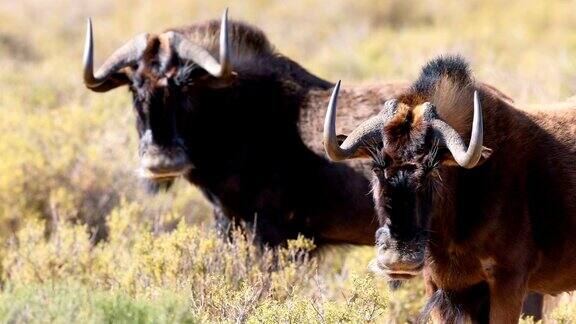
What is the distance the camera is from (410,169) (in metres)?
5.91

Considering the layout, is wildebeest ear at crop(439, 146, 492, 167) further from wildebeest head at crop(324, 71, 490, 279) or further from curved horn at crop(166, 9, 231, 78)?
curved horn at crop(166, 9, 231, 78)

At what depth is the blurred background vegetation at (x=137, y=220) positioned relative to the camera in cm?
626

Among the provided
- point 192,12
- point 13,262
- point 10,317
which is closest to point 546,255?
point 10,317

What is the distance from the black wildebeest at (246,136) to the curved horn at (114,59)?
11 mm

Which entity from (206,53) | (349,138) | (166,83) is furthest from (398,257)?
(206,53)

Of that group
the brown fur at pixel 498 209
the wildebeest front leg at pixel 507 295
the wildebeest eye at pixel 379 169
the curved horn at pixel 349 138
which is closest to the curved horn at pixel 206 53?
the brown fur at pixel 498 209

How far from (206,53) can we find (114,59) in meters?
0.75

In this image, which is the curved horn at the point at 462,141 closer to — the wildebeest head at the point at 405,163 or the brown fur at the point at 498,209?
the wildebeest head at the point at 405,163

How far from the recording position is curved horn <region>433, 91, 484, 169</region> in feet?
18.8

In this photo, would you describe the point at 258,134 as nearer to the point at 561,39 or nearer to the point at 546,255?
the point at 546,255

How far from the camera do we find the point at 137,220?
10.2 meters

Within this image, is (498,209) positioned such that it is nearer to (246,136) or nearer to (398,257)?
(398,257)

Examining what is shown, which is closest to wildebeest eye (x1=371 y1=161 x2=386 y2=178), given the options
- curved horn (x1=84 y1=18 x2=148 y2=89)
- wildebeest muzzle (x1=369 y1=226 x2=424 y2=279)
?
wildebeest muzzle (x1=369 y1=226 x2=424 y2=279)

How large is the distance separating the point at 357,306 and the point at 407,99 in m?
1.21
